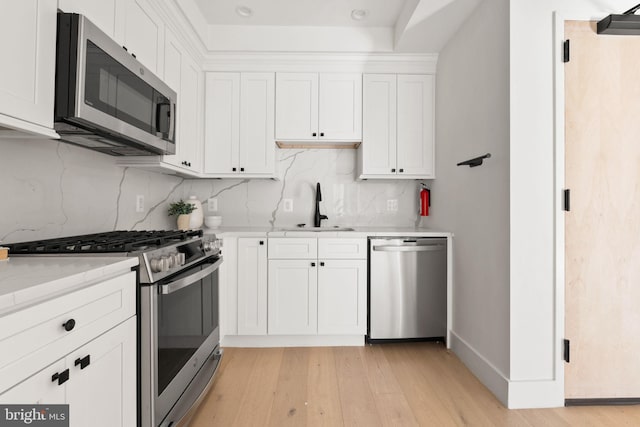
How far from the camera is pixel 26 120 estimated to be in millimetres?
1114

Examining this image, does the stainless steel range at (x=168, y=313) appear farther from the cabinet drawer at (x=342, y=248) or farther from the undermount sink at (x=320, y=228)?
the undermount sink at (x=320, y=228)

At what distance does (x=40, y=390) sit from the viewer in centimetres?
87

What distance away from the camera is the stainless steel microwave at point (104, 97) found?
1.24 metres

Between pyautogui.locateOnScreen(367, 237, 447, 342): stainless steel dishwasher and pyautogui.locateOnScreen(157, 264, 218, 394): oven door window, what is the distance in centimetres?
127

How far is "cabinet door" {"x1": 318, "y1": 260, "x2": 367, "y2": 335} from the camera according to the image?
2.66m

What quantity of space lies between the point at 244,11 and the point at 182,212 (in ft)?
5.74

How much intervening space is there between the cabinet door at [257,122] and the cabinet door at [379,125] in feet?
2.78

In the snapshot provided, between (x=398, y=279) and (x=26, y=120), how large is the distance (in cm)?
242

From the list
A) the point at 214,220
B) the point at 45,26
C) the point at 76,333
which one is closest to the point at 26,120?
the point at 45,26

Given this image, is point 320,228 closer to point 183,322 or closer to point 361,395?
point 361,395
